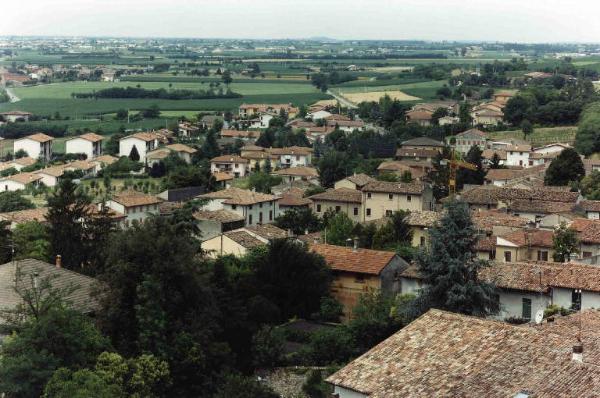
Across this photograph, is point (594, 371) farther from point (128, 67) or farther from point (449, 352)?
point (128, 67)

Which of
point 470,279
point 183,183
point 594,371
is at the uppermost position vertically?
point 594,371

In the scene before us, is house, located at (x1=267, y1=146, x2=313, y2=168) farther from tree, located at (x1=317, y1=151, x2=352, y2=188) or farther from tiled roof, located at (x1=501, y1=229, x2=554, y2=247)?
tiled roof, located at (x1=501, y1=229, x2=554, y2=247)

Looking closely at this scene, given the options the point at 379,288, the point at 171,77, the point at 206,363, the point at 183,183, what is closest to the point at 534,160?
the point at 183,183

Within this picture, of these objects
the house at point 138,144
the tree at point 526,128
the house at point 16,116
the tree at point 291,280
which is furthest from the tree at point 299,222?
the house at point 16,116

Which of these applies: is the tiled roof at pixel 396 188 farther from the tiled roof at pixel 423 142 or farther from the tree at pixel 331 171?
the tiled roof at pixel 423 142

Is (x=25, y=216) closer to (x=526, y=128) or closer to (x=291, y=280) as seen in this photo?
(x=291, y=280)

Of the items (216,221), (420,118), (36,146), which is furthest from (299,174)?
(420,118)
